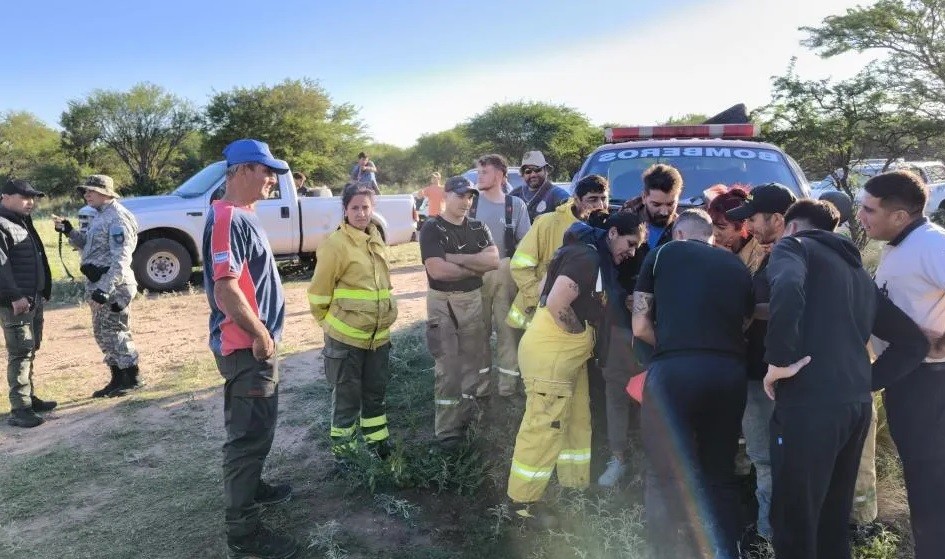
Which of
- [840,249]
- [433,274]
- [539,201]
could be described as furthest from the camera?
[539,201]

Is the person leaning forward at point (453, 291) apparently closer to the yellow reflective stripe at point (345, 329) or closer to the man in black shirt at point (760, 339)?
the yellow reflective stripe at point (345, 329)

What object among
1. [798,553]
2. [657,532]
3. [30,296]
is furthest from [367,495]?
[30,296]

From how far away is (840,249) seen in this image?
2.49 meters

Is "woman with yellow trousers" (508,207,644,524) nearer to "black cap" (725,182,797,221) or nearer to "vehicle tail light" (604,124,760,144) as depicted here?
"black cap" (725,182,797,221)

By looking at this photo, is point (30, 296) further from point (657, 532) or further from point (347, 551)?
point (657, 532)

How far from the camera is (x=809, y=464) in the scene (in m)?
2.44

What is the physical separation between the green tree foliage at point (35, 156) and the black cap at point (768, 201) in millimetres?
40794

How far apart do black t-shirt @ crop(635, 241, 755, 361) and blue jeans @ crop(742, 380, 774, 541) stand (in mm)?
661

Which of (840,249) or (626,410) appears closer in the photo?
(840,249)

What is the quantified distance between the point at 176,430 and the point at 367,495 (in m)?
1.96

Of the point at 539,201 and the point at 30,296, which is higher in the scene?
the point at 539,201

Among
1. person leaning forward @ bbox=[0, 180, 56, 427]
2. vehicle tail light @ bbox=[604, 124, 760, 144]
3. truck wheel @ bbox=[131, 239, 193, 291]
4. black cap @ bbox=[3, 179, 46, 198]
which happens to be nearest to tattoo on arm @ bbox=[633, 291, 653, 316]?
vehicle tail light @ bbox=[604, 124, 760, 144]

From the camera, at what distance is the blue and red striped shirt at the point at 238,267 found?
2.98m

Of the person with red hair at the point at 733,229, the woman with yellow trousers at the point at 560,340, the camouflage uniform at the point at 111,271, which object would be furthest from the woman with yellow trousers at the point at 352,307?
the camouflage uniform at the point at 111,271
